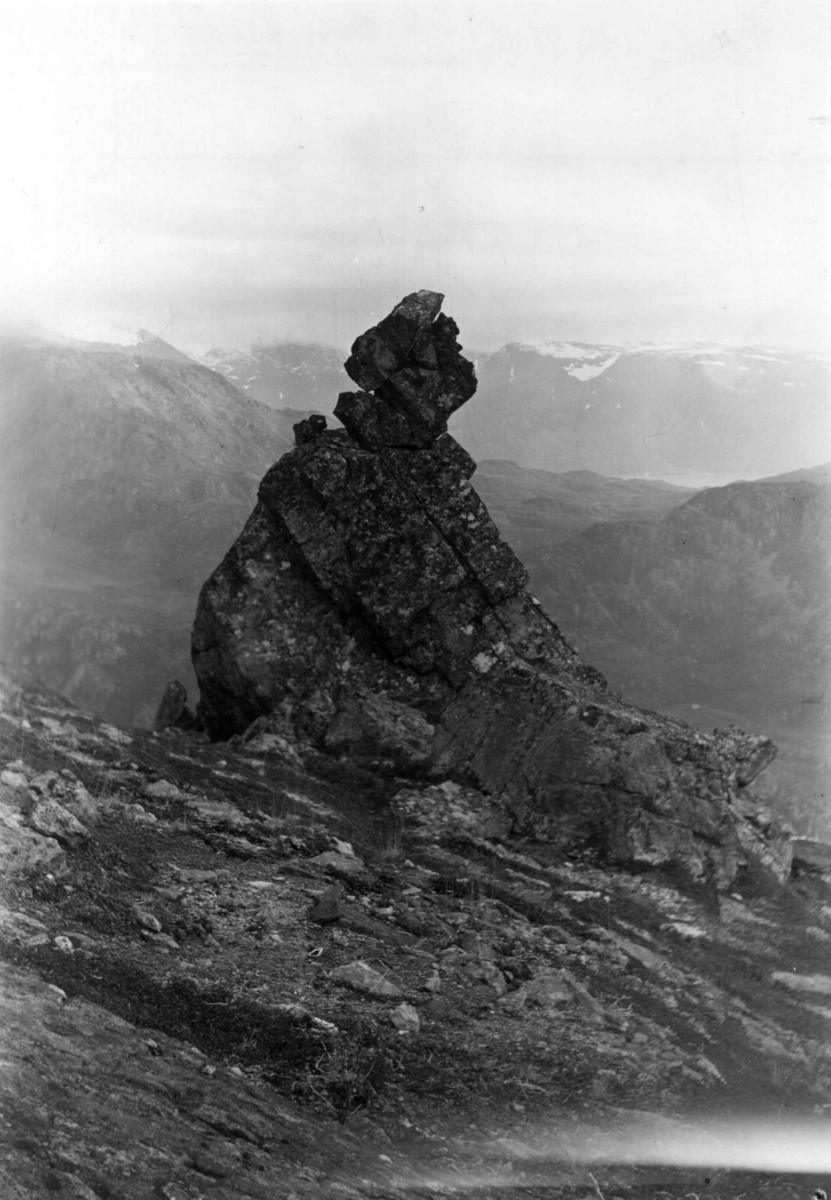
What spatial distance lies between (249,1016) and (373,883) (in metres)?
3.79

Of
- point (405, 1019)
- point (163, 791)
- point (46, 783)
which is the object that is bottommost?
point (405, 1019)

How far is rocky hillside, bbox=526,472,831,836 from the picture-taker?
4209 cm

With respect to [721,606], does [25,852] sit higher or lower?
lower

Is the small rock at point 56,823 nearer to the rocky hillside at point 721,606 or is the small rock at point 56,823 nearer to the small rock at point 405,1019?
the small rock at point 405,1019

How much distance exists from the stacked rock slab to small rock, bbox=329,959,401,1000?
18.8ft

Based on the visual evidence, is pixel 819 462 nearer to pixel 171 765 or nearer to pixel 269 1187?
pixel 171 765

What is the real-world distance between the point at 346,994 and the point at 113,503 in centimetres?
6490

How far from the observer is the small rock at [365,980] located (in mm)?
10172

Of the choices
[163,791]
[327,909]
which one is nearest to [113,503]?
[163,791]

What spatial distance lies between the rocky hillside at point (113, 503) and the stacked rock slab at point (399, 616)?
1055 inches

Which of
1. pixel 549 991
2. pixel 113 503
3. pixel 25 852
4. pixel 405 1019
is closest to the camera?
pixel 405 1019

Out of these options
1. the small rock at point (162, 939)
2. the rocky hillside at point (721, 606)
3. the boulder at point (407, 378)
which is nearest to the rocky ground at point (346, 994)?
the small rock at point (162, 939)

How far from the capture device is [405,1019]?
9.78 metres

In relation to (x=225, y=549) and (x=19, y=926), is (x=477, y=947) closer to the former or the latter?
(x=19, y=926)
